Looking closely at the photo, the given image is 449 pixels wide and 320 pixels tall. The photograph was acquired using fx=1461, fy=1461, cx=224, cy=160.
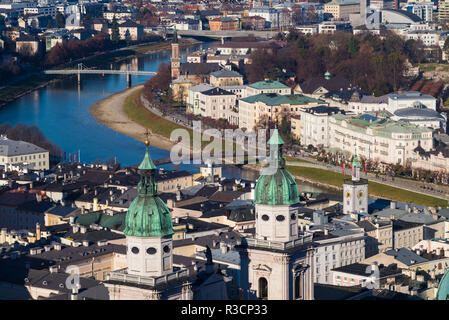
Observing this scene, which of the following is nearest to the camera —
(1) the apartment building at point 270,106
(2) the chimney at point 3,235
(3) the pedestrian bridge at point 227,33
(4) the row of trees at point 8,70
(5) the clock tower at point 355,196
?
(2) the chimney at point 3,235

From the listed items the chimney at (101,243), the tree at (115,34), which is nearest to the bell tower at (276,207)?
the chimney at (101,243)

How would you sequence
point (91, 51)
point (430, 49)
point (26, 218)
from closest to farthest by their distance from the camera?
1. point (26, 218)
2. point (430, 49)
3. point (91, 51)

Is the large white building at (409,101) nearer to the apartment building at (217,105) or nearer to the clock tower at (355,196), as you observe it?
the apartment building at (217,105)

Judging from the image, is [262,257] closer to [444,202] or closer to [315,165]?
[444,202]

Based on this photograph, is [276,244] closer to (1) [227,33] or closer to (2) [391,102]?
(2) [391,102]

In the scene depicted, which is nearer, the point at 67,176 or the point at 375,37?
the point at 67,176

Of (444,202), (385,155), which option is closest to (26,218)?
(444,202)
